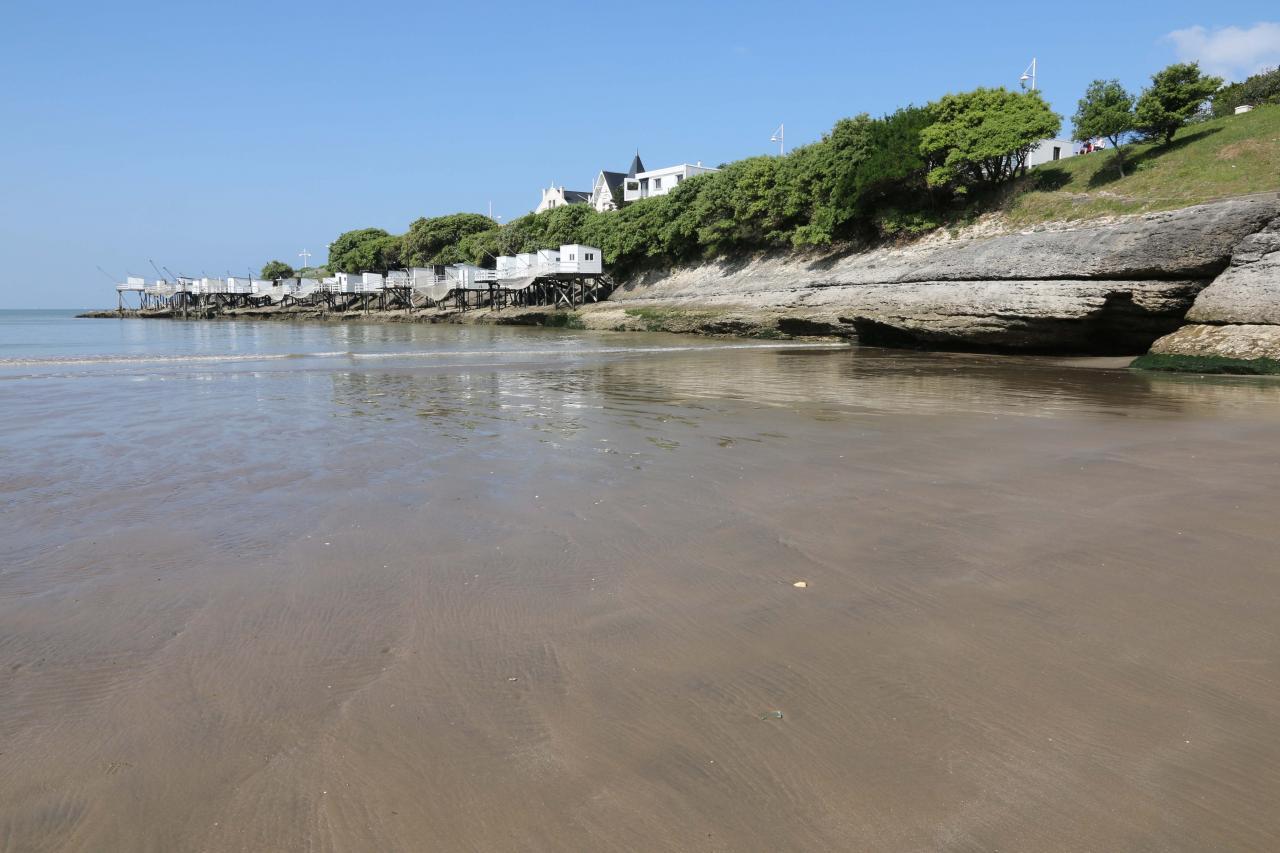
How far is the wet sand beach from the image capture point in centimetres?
207

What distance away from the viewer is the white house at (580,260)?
178ft

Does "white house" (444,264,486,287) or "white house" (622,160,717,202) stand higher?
"white house" (622,160,717,202)

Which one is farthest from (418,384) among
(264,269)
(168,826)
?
(264,269)

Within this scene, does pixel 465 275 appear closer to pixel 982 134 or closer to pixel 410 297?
pixel 410 297

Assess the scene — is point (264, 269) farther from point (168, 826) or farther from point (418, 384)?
point (168, 826)

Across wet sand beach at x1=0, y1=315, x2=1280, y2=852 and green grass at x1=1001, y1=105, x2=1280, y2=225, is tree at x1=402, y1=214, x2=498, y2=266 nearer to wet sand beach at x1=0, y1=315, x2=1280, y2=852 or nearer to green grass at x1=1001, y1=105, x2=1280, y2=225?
green grass at x1=1001, y1=105, x2=1280, y2=225

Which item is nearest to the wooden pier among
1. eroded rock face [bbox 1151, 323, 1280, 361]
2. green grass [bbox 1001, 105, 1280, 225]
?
green grass [bbox 1001, 105, 1280, 225]

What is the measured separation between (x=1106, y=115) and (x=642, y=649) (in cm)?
3755

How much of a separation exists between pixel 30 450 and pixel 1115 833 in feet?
28.9

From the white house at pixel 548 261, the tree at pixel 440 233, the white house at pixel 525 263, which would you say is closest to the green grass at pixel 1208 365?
the white house at pixel 548 261

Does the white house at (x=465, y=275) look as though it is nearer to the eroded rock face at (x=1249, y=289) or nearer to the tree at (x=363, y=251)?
the tree at (x=363, y=251)

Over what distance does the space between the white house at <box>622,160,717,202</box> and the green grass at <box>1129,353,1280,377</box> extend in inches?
2550

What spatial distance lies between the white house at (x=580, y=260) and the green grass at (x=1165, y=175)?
2964cm

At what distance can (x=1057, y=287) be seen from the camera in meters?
18.7
